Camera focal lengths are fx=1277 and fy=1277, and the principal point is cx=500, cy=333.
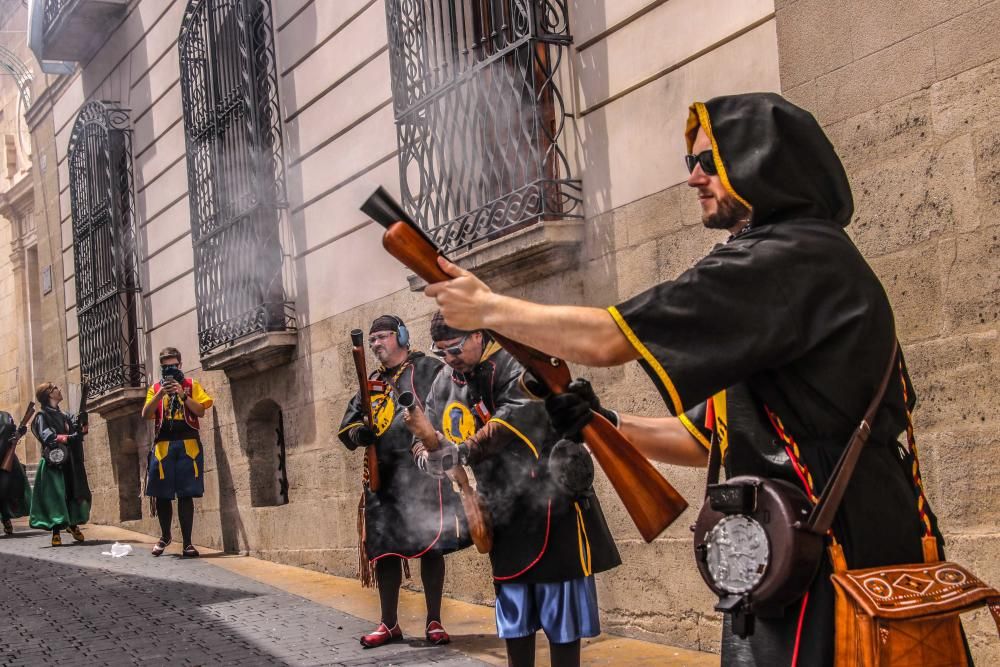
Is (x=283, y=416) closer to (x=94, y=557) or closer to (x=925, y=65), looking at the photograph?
(x=94, y=557)

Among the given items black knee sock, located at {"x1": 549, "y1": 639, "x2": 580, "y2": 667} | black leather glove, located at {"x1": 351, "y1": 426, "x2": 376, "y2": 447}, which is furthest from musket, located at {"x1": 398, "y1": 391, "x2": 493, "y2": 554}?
black leather glove, located at {"x1": 351, "y1": 426, "x2": 376, "y2": 447}

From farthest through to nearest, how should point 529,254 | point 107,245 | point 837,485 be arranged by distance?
point 107,245 < point 529,254 < point 837,485

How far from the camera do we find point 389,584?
7059 mm

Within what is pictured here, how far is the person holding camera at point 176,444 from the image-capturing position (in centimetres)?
1184

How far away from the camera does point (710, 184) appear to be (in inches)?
101

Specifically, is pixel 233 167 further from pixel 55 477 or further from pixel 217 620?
pixel 217 620

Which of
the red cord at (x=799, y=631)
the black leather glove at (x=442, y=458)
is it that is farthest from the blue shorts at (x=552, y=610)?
the red cord at (x=799, y=631)

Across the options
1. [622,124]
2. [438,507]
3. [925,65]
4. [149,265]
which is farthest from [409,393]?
[149,265]

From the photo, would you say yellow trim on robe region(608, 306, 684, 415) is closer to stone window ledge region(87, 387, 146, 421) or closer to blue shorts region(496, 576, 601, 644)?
blue shorts region(496, 576, 601, 644)

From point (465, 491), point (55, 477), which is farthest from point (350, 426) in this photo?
point (55, 477)

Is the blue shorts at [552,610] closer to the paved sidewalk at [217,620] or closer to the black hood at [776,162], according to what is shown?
the paved sidewalk at [217,620]

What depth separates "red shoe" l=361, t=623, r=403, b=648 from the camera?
22.8ft

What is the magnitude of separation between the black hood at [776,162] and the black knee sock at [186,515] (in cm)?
1016

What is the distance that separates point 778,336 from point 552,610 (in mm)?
3149
